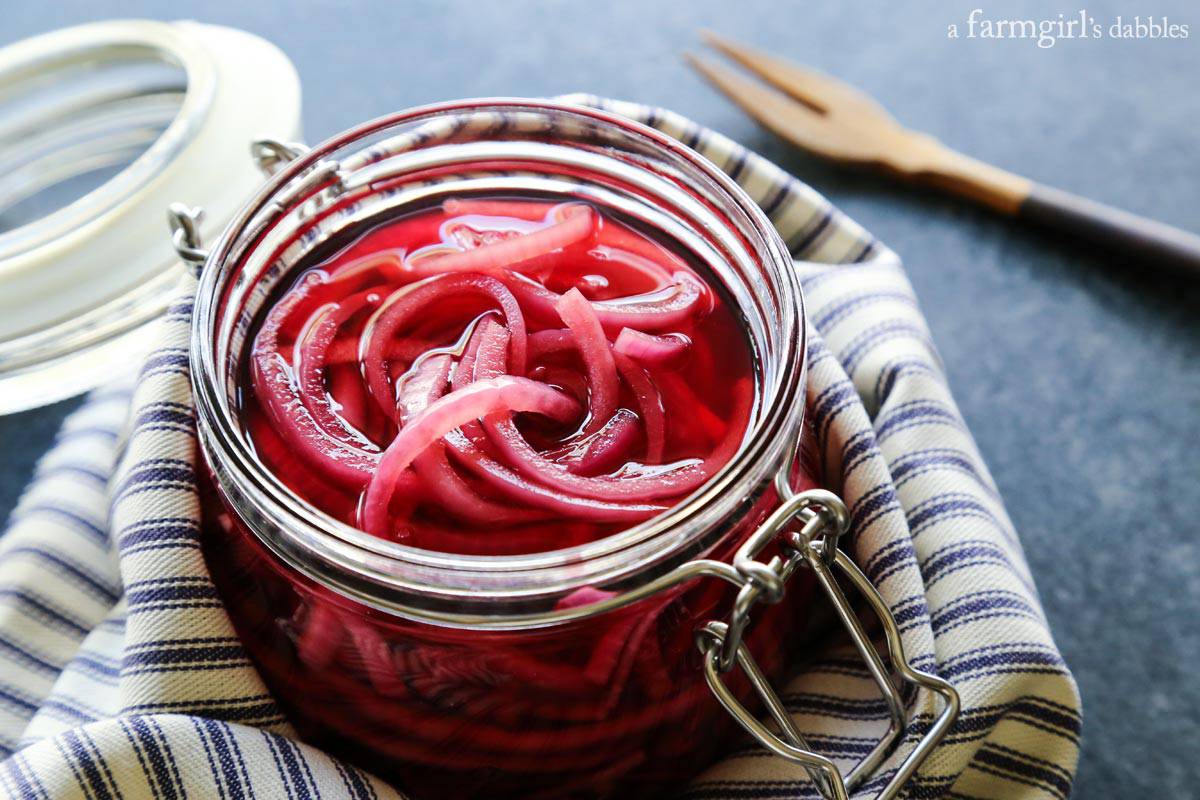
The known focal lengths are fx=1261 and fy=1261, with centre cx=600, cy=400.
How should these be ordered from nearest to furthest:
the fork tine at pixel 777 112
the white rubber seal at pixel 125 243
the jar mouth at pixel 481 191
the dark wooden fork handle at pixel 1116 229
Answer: the jar mouth at pixel 481 191 < the white rubber seal at pixel 125 243 < the dark wooden fork handle at pixel 1116 229 < the fork tine at pixel 777 112

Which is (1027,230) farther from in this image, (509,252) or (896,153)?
(509,252)

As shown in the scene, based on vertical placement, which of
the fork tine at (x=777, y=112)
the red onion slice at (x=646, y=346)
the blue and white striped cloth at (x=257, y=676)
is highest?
the red onion slice at (x=646, y=346)

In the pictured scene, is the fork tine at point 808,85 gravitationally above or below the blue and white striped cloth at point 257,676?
above

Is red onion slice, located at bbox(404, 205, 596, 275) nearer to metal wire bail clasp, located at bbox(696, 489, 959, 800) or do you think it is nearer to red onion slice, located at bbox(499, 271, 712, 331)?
red onion slice, located at bbox(499, 271, 712, 331)

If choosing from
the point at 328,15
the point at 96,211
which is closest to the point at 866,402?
the point at 96,211

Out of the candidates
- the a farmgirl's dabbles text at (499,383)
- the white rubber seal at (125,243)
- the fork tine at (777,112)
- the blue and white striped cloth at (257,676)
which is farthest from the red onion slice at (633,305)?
the fork tine at (777,112)

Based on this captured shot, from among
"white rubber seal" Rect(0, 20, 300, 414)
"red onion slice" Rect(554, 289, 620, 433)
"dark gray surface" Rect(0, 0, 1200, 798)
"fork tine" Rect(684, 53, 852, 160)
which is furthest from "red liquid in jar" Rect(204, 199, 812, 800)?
"fork tine" Rect(684, 53, 852, 160)

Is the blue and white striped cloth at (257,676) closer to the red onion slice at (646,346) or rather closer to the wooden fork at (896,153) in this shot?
the red onion slice at (646,346)
